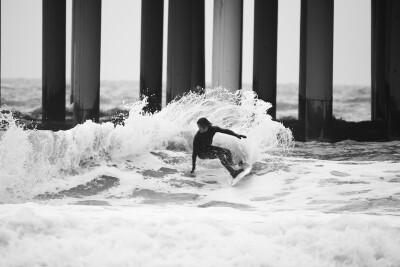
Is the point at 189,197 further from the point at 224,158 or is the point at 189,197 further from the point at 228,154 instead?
the point at 228,154

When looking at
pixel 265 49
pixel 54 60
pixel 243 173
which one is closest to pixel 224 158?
pixel 243 173

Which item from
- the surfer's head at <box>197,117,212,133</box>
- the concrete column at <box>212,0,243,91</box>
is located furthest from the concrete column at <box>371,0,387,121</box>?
the surfer's head at <box>197,117,212,133</box>

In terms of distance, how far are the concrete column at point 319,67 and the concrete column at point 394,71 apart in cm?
158

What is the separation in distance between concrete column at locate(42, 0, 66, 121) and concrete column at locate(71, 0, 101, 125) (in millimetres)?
4437

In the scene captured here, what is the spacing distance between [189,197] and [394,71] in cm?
882

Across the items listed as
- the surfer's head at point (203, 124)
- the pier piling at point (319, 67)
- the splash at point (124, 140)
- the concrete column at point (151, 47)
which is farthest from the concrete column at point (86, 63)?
the surfer's head at point (203, 124)

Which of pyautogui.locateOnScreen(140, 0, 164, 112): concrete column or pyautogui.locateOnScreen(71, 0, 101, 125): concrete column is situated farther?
pyautogui.locateOnScreen(140, 0, 164, 112): concrete column

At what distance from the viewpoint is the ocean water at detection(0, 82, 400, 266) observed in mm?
7516

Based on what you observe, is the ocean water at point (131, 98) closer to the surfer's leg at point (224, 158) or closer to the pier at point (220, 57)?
the pier at point (220, 57)

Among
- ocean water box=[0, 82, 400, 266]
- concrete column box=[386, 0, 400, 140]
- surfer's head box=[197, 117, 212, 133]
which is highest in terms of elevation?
concrete column box=[386, 0, 400, 140]

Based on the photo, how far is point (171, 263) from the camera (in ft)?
23.9

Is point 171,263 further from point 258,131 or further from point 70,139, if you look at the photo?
point 258,131

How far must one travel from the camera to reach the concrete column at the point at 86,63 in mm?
18562

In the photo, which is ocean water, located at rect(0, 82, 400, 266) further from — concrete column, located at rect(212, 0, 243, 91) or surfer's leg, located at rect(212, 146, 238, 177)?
concrete column, located at rect(212, 0, 243, 91)
